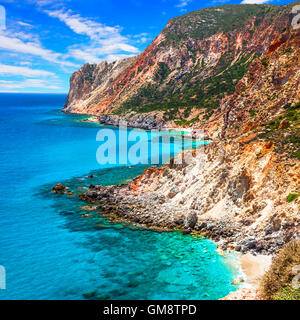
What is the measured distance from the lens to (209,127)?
351ft

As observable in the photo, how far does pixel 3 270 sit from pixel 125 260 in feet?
33.6

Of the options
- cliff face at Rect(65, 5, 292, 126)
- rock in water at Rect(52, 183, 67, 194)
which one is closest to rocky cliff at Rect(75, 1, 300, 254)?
rock in water at Rect(52, 183, 67, 194)

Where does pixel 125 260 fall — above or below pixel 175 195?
below

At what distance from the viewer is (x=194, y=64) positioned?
168 meters

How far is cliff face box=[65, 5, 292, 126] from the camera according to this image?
13175 centimetres

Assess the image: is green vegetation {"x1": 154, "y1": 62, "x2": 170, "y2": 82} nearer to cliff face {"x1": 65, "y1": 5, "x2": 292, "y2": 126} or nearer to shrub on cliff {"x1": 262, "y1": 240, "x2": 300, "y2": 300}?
cliff face {"x1": 65, "y1": 5, "x2": 292, "y2": 126}

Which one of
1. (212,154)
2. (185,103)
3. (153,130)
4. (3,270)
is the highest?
(185,103)

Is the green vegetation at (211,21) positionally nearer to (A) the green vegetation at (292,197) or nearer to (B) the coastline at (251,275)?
(A) the green vegetation at (292,197)

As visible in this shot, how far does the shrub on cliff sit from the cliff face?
99515 mm

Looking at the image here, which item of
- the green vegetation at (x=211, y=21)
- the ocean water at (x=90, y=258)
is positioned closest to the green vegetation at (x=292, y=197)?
the ocean water at (x=90, y=258)

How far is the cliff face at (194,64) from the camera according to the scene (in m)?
132

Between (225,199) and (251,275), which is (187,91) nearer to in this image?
(225,199)
